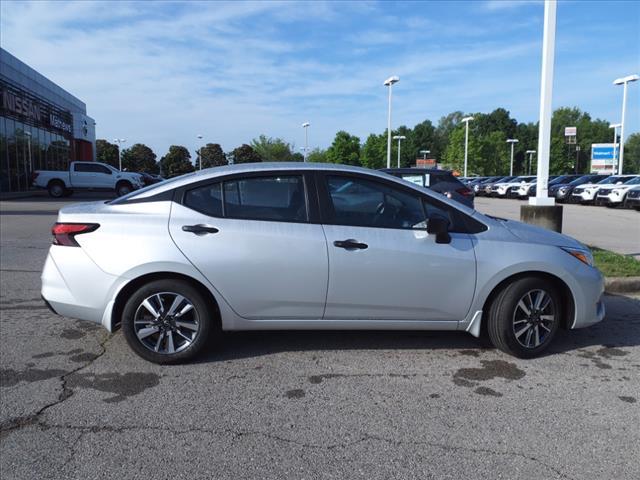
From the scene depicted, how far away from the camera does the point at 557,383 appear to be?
4051 millimetres

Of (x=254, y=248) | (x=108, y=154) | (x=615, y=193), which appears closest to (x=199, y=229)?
(x=254, y=248)

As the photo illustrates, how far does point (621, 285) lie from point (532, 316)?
3278 mm

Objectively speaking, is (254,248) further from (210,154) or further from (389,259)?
(210,154)

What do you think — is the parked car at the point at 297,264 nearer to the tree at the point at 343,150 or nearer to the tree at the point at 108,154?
the tree at the point at 343,150

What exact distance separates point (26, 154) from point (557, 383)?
1433 inches

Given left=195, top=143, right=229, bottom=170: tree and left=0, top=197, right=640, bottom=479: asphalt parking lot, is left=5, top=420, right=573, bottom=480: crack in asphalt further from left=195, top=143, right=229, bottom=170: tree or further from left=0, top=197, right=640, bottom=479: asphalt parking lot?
left=195, top=143, right=229, bottom=170: tree

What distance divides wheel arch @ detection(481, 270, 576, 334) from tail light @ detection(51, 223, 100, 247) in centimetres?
333

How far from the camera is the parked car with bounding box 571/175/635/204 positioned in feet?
85.6

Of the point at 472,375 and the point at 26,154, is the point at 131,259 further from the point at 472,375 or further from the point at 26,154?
the point at 26,154

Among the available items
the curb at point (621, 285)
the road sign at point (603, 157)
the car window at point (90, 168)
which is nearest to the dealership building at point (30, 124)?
the car window at point (90, 168)

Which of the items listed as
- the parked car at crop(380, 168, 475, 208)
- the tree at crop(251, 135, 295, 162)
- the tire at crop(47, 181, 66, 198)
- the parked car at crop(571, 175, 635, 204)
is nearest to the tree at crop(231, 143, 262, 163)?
the tree at crop(251, 135, 295, 162)

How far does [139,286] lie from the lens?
14.1 feet

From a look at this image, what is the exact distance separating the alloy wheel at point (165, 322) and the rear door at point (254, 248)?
33 cm

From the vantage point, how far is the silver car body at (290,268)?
4.20 meters
